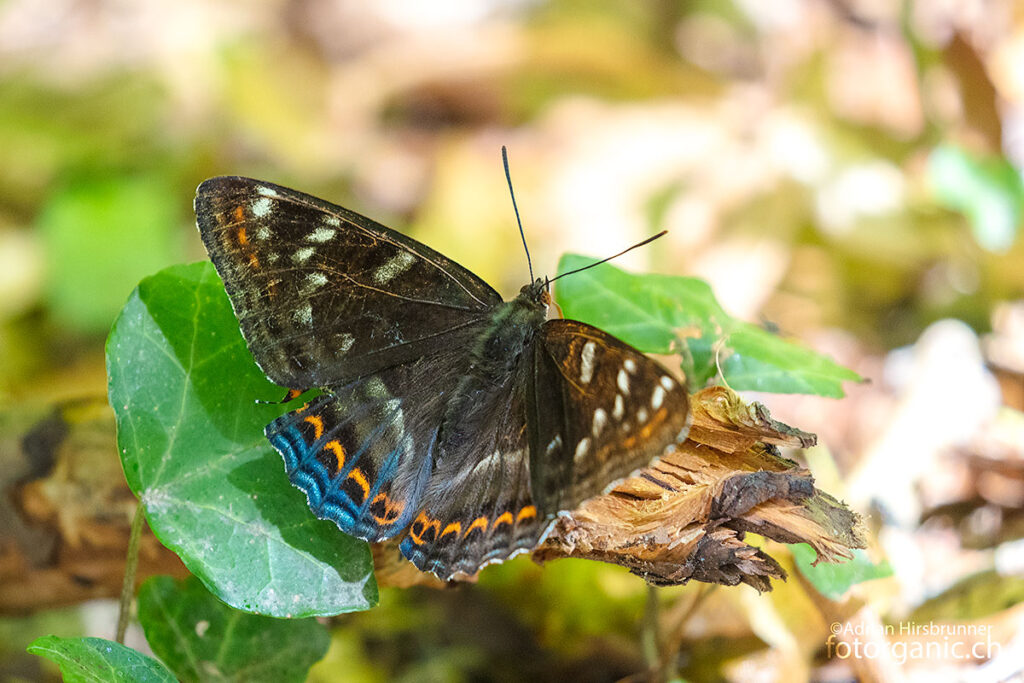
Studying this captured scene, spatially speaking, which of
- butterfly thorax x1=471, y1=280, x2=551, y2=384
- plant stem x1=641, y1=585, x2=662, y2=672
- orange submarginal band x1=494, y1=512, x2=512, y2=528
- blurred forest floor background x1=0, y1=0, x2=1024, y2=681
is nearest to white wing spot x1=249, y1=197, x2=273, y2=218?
butterfly thorax x1=471, y1=280, x2=551, y2=384

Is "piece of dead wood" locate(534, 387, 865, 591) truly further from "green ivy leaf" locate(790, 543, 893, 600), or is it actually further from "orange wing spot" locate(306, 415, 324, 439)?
"orange wing spot" locate(306, 415, 324, 439)

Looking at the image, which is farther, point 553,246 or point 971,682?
point 553,246

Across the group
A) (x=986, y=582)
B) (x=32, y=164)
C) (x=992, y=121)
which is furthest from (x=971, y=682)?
(x=32, y=164)

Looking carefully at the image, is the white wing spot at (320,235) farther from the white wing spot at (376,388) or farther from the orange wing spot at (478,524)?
the orange wing spot at (478,524)

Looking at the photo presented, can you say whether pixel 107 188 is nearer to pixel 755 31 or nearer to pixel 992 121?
pixel 755 31

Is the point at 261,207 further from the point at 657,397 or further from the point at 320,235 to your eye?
the point at 657,397

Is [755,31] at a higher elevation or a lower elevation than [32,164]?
lower
